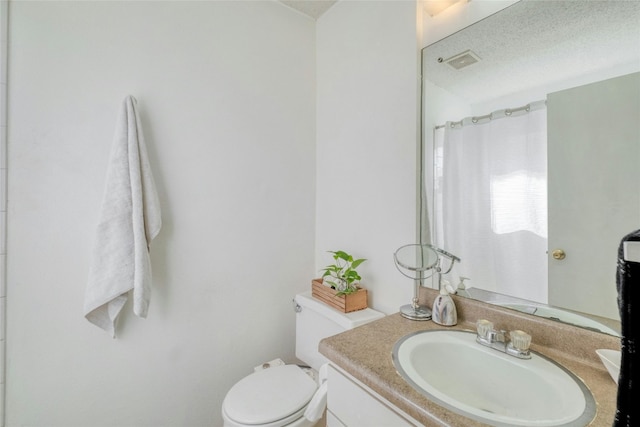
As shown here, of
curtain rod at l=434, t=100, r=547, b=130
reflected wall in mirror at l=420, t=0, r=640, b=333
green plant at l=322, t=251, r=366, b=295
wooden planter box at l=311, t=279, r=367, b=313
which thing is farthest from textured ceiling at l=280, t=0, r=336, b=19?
wooden planter box at l=311, t=279, r=367, b=313

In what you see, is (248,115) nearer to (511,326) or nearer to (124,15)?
(124,15)

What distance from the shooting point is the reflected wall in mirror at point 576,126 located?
0.71 m

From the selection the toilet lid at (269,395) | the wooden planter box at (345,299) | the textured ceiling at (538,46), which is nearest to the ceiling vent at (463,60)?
the textured ceiling at (538,46)

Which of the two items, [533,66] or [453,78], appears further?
[453,78]

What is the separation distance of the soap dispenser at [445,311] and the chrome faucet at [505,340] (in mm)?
107

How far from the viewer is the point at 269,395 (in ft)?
3.71

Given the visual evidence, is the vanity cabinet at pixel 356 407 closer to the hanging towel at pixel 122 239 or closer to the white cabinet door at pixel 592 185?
the white cabinet door at pixel 592 185

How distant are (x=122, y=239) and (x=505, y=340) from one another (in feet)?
4.60

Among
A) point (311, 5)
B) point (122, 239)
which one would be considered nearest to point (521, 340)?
point (122, 239)

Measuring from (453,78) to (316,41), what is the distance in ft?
3.25

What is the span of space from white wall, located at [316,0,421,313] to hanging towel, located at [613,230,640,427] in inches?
33.5

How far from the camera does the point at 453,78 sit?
108 cm

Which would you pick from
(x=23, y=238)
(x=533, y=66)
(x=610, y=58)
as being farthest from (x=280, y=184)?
(x=610, y=58)

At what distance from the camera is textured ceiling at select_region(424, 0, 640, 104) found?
28.6 inches
